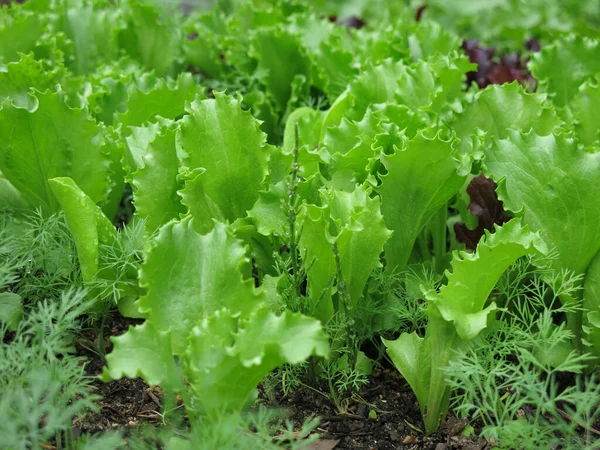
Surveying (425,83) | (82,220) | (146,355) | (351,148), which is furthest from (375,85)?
(146,355)

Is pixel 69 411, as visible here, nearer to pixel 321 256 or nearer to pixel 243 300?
pixel 243 300

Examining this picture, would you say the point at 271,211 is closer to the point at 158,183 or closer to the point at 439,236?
the point at 158,183

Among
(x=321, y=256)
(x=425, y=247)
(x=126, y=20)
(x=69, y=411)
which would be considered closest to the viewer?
(x=69, y=411)

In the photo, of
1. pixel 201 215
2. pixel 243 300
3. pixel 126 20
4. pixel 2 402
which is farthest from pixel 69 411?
pixel 126 20

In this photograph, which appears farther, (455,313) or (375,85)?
(375,85)

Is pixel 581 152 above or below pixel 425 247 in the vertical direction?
above

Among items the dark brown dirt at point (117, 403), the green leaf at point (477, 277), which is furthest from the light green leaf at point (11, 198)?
the green leaf at point (477, 277)
